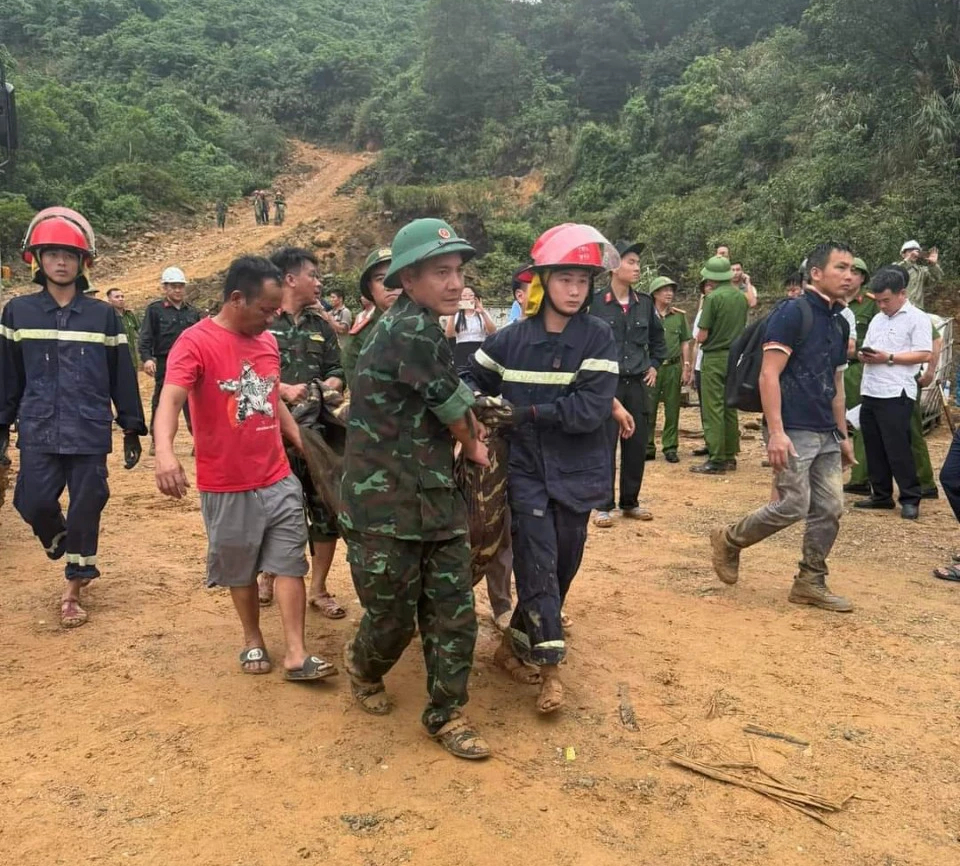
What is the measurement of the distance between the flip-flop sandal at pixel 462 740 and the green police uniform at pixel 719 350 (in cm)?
612

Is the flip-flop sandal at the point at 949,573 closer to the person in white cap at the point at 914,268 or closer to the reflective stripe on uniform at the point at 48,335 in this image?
the person in white cap at the point at 914,268

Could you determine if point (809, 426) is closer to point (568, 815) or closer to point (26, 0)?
point (568, 815)

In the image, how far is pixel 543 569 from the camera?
134 inches

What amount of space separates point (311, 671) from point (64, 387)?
203 centimetres

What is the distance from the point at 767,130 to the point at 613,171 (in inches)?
248

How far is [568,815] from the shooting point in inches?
108

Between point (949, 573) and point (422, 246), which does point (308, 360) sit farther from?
point (949, 573)

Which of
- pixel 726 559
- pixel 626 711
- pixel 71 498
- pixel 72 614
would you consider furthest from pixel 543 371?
pixel 72 614

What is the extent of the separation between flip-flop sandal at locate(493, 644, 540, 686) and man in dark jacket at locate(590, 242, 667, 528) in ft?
9.24

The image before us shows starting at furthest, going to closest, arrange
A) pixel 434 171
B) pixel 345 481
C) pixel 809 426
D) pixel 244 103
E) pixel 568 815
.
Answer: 1. pixel 244 103
2. pixel 434 171
3. pixel 809 426
4. pixel 345 481
5. pixel 568 815

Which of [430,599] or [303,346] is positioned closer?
[430,599]

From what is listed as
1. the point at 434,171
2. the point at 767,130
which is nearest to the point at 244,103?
the point at 434,171

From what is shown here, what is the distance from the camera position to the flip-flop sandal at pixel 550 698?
3330mm

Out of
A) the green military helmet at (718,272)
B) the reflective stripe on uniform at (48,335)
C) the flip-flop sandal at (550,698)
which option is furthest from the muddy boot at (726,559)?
the green military helmet at (718,272)
